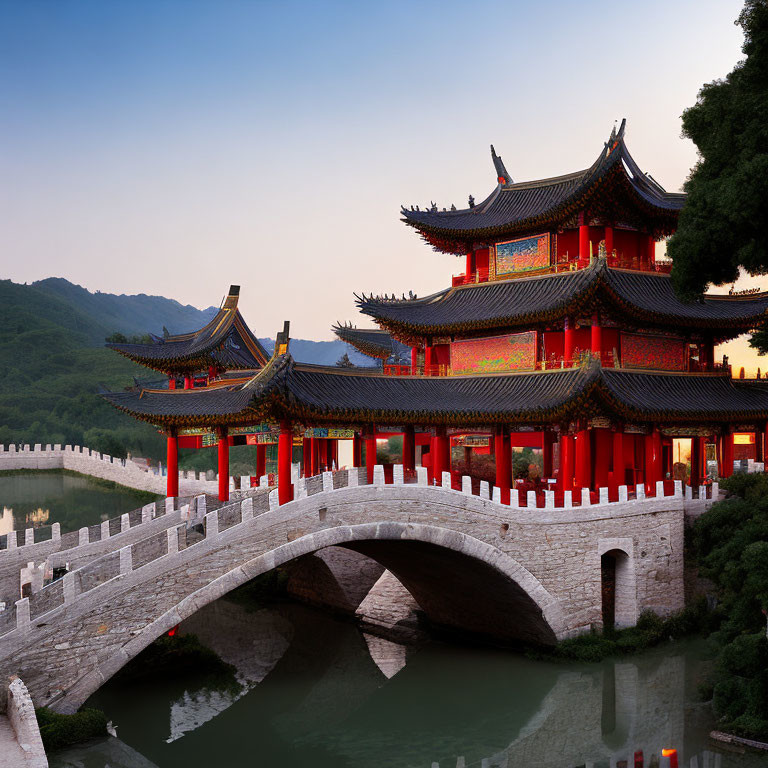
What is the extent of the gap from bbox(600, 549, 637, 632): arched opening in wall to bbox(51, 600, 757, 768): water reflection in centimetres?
124

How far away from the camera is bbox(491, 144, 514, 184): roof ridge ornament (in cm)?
2864

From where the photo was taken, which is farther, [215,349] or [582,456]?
[215,349]

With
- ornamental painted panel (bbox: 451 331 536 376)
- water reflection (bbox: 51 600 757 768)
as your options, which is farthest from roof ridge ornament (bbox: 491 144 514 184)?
water reflection (bbox: 51 600 757 768)

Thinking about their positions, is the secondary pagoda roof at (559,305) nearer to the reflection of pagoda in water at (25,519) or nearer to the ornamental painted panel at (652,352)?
the ornamental painted panel at (652,352)

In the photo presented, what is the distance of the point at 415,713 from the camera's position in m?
18.7

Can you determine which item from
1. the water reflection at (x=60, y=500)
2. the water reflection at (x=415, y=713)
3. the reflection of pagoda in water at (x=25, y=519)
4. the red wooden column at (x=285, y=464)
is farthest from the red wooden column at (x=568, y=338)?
the reflection of pagoda in water at (x=25, y=519)

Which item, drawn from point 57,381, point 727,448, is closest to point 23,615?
point 727,448

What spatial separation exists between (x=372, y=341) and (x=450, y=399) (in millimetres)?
10795

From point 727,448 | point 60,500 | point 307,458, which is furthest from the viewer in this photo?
point 60,500

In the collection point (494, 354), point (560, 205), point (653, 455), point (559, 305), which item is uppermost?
point (560, 205)

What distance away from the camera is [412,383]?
23.5 m

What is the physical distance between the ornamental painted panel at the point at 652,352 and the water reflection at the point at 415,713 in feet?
27.0

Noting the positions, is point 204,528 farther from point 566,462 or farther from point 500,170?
point 500,170

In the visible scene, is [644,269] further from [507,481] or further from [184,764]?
[184,764]
